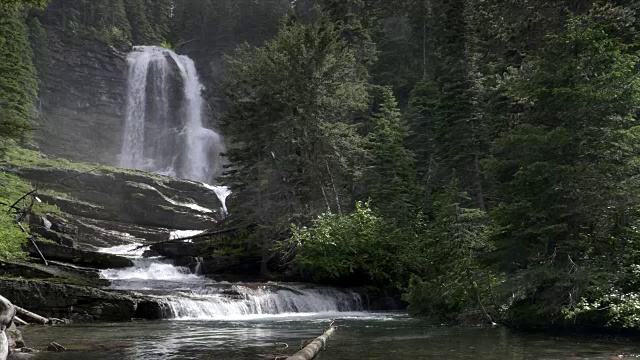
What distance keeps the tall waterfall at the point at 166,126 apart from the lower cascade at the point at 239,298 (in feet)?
118

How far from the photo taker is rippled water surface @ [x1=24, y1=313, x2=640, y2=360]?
10.0 m

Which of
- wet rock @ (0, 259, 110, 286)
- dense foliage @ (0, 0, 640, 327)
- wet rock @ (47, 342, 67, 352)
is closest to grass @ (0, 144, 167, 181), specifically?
dense foliage @ (0, 0, 640, 327)

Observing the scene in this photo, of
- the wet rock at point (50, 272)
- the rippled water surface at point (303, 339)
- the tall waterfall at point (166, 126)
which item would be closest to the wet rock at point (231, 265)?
the wet rock at point (50, 272)

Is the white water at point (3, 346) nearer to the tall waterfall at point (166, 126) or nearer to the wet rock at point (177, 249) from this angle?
the wet rock at point (177, 249)

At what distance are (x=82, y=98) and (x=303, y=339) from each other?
60.3 metres

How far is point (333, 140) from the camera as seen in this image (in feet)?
101

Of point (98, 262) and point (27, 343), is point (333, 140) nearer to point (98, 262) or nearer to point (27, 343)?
point (98, 262)

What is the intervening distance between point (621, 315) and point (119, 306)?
14.7 metres

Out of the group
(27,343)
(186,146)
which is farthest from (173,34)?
(27,343)

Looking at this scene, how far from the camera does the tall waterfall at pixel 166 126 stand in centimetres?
6281

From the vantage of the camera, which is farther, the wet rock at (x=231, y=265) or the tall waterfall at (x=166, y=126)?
the tall waterfall at (x=166, y=126)

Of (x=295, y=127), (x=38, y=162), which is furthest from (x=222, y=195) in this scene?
(x=295, y=127)

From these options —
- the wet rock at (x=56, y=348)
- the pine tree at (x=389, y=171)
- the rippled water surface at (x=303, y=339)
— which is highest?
the pine tree at (x=389, y=171)

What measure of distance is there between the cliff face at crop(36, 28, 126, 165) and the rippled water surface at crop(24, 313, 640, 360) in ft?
164
